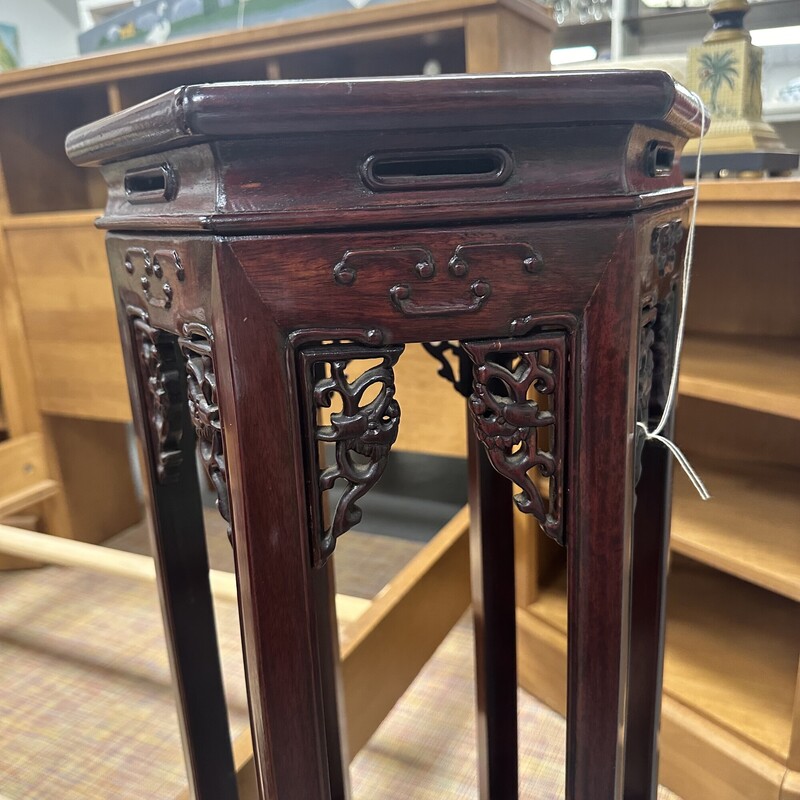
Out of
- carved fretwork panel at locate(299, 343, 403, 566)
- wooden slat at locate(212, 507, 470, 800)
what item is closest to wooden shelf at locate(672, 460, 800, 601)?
wooden slat at locate(212, 507, 470, 800)

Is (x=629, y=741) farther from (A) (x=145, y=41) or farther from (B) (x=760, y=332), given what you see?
(A) (x=145, y=41)

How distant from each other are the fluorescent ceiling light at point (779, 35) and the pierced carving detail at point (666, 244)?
7.37ft

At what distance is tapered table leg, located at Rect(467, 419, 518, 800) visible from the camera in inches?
33.3

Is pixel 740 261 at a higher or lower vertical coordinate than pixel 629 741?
higher

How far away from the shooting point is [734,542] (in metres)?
0.93

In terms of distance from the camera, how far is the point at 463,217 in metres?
0.43

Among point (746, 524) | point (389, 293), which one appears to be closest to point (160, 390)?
point (389, 293)

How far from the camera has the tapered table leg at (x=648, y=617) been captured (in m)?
0.70

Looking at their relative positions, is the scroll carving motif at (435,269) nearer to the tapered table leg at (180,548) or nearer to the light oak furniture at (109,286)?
the tapered table leg at (180,548)

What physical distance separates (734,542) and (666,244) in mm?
526

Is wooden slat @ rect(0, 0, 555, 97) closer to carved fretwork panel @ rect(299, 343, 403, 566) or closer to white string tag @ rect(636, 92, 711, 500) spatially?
white string tag @ rect(636, 92, 711, 500)

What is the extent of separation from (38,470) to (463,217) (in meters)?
1.53

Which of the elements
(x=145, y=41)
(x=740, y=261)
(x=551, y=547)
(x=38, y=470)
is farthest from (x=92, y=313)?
(x=740, y=261)

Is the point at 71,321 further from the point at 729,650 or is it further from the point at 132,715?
the point at 729,650
